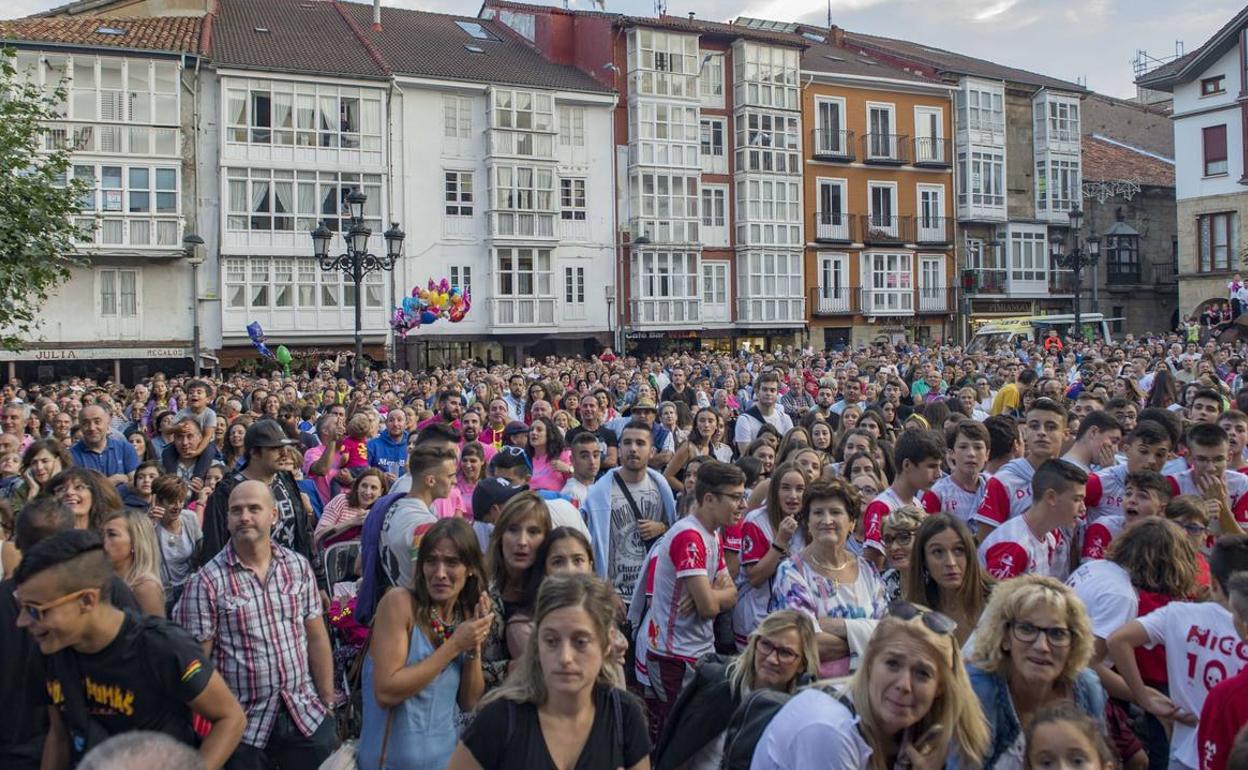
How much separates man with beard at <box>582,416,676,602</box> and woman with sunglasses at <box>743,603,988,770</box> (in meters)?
3.28

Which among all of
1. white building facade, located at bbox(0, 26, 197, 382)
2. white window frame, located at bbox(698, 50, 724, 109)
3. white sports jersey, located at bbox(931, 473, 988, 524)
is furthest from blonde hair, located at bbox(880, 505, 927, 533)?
white window frame, located at bbox(698, 50, 724, 109)

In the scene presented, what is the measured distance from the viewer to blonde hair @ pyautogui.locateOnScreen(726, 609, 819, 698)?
372 centimetres

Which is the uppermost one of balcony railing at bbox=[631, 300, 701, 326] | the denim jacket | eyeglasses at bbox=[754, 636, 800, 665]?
balcony railing at bbox=[631, 300, 701, 326]

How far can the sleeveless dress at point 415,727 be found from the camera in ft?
12.8

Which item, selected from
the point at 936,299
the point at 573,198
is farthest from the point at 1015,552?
the point at 936,299

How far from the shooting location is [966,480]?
6.39m

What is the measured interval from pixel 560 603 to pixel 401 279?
3278 centimetres

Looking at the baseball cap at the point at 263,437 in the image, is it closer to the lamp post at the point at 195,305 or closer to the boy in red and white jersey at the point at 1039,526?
the boy in red and white jersey at the point at 1039,526

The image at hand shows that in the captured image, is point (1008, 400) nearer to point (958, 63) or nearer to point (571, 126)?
point (571, 126)

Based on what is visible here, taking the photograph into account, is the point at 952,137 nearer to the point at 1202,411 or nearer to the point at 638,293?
the point at 638,293

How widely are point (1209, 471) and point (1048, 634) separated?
121 inches

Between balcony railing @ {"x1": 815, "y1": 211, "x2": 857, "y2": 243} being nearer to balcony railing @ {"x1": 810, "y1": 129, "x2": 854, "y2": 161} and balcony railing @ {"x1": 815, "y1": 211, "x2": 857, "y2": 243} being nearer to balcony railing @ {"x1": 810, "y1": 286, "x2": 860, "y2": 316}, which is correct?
balcony railing @ {"x1": 810, "y1": 286, "x2": 860, "y2": 316}

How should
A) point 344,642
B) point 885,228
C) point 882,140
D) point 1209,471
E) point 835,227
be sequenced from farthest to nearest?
point 885,228, point 882,140, point 835,227, point 1209,471, point 344,642

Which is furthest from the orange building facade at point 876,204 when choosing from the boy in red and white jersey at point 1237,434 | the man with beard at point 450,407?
the boy in red and white jersey at point 1237,434
